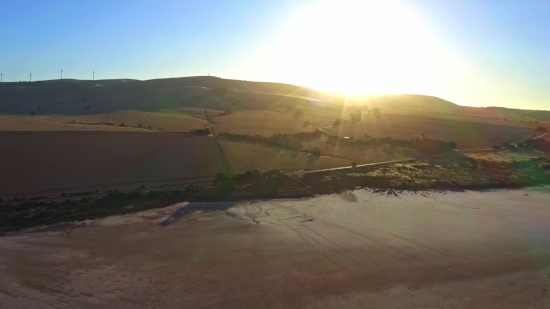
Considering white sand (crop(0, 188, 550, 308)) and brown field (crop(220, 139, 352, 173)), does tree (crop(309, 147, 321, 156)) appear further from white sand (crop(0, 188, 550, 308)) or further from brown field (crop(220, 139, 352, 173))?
white sand (crop(0, 188, 550, 308))

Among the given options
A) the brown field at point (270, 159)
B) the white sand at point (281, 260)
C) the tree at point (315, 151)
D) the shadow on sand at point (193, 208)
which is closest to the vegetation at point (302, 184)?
the shadow on sand at point (193, 208)

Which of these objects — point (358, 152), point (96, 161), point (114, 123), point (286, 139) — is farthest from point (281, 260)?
point (114, 123)

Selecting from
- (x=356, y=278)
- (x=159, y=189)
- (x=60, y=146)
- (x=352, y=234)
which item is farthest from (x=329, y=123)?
(x=356, y=278)

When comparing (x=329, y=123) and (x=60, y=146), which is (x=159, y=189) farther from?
(x=329, y=123)

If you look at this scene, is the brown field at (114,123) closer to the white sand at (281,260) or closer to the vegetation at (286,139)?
the vegetation at (286,139)

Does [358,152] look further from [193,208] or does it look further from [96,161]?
[193,208]

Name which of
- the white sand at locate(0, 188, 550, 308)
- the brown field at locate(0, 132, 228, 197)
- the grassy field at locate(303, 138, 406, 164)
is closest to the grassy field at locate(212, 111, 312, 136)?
the grassy field at locate(303, 138, 406, 164)
